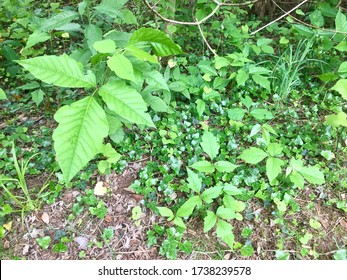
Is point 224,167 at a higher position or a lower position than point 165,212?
higher

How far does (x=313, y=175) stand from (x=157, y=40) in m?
1.46

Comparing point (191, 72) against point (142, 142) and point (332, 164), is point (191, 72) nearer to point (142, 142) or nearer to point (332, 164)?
point (142, 142)

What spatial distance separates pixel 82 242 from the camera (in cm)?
224

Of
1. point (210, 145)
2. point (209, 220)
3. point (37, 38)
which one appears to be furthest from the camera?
point (210, 145)

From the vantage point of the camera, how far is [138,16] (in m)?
3.60

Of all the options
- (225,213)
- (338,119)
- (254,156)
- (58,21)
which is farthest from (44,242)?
(338,119)

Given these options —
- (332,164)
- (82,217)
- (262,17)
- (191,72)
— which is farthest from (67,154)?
(262,17)

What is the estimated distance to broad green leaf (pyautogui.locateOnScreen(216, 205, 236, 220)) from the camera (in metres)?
2.16

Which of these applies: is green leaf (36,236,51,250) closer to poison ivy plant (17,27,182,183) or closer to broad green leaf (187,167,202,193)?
poison ivy plant (17,27,182,183)

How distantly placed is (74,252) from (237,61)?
209 cm

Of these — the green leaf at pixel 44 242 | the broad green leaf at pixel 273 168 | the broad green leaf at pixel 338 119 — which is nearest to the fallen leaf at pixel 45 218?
the green leaf at pixel 44 242

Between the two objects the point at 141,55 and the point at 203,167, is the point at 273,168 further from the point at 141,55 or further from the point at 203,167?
the point at 141,55

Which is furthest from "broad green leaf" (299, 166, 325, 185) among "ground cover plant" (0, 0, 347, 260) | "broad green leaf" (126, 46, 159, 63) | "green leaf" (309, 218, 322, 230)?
"broad green leaf" (126, 46, 159, 63)

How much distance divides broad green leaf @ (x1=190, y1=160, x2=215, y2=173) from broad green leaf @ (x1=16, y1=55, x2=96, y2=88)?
3.33ft
